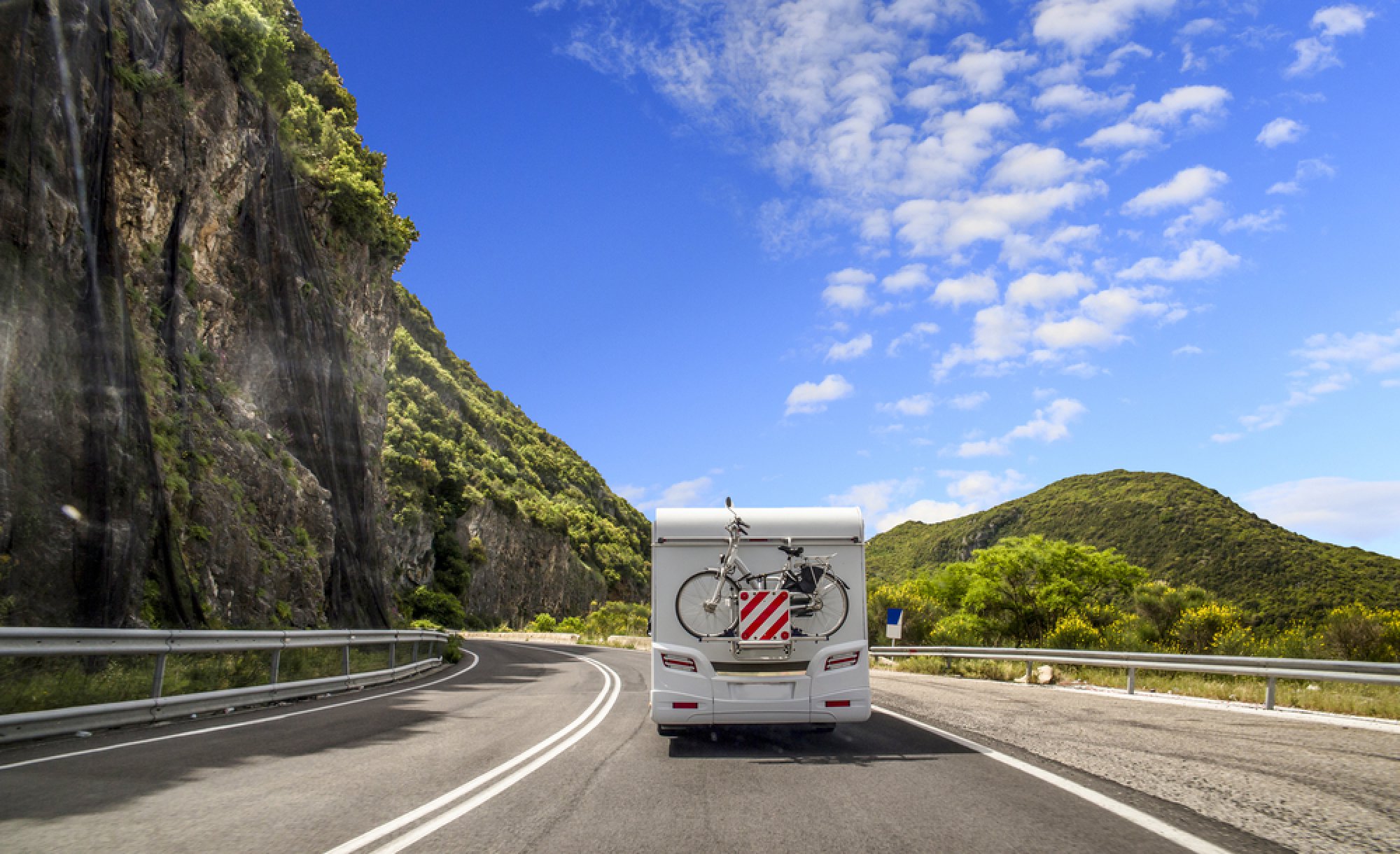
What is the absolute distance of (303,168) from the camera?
3691cm

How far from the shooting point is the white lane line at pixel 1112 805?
4551mm

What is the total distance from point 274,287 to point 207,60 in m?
7.86

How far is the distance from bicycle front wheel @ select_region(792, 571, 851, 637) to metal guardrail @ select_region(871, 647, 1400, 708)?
6895 millimetres

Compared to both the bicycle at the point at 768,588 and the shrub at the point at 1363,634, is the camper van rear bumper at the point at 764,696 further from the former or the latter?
the shrub at the point at 1363,634

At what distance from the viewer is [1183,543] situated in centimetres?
9031

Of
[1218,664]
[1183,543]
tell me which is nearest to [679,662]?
[1218,664]

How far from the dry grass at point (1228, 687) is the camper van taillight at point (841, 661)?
7.63 metres

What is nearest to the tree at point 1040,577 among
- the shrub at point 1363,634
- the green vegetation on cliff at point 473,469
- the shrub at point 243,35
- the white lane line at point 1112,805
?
the shrub at point 1363,634

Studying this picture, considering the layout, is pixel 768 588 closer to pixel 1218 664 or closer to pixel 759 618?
pixel 759 618

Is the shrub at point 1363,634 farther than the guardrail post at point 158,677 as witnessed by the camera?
Yes

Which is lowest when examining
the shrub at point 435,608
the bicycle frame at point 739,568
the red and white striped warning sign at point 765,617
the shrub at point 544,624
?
the shrub at point 544,624

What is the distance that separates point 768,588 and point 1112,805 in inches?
165

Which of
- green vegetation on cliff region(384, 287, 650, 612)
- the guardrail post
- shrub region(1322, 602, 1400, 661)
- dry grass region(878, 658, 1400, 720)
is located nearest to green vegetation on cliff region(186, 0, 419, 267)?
the guardrail post

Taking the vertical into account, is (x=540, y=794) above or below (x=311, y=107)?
below
